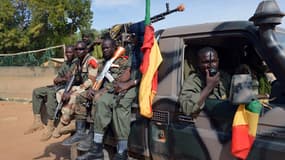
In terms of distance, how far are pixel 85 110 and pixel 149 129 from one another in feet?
3.64

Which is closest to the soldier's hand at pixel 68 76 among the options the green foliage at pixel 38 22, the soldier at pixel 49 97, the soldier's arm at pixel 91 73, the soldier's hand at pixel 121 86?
the soldier at pixel 49 97

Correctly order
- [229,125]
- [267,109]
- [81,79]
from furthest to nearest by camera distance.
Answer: [81,79] → [229,125] → [267,109]

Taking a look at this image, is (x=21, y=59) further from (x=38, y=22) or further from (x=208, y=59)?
(x=38, y=22)

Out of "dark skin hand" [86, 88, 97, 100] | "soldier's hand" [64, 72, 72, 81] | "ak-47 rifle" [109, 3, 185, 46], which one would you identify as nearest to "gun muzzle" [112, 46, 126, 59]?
"ak-47 rifle" [109, 3, 185, 46]

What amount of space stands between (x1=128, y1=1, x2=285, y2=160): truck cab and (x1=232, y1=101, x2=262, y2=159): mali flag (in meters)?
0.05

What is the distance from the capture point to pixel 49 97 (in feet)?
16.5

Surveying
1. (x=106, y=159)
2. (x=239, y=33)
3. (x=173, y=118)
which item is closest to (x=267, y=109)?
(x=239, y=33)

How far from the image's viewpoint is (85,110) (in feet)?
14.1

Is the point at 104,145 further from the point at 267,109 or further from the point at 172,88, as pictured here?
the point at 267,109

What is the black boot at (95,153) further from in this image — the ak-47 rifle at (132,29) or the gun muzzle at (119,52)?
the ak-47 rifle at (132,29)

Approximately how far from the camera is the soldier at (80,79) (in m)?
4.59

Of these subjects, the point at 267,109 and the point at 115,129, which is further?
the point at 115,129

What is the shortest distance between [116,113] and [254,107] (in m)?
1.52

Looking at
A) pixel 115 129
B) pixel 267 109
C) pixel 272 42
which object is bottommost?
pixel 115 129
